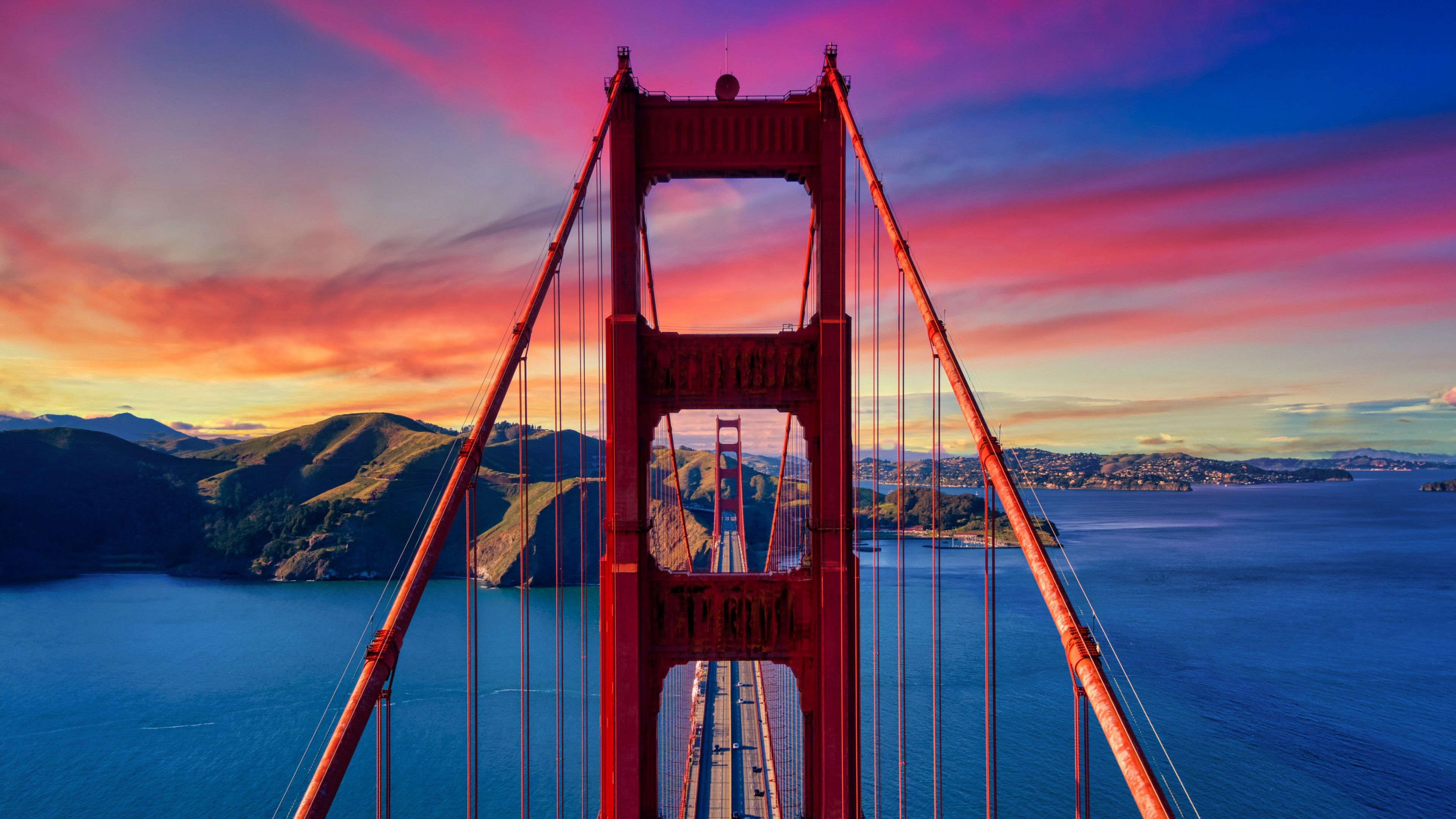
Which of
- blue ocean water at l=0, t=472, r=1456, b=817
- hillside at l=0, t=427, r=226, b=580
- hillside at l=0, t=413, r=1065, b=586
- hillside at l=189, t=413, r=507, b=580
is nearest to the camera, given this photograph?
blue ocean water at l=0, t=472, r=1456, b=817

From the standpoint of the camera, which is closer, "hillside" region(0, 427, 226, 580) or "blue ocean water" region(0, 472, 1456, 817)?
"blue ocean water" region(0, 472, 1456, 817)

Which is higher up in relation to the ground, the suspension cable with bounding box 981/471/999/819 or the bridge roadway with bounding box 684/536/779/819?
the suspension cable with bounding box 981/471/999/819

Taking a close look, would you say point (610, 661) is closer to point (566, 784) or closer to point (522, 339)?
point (522, 339)

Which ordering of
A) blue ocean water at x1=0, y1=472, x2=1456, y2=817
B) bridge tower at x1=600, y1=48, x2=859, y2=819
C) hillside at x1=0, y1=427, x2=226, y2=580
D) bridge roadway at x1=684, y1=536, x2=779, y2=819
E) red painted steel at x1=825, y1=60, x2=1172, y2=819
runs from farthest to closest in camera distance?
hillside at x1=0, y1=427, x2=226, y2=580 → blue ocean water at x1=0, y1=472, x2=1456, y2=817 → bridge roadway at x1=684, y1=536, x2=779, y2=819 → bridge tower at x1=600, y1=48, x2=859, y2=819 → red painted steel at x1=825, y1=60, x2=1172, y2=819

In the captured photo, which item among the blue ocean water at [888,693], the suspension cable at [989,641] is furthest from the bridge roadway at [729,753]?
the suspension cable at [989,641]

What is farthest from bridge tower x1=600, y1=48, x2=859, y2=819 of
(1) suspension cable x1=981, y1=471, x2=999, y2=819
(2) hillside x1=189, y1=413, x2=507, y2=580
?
(2) hillside x1=189, y1=413, x2=507, y2=580

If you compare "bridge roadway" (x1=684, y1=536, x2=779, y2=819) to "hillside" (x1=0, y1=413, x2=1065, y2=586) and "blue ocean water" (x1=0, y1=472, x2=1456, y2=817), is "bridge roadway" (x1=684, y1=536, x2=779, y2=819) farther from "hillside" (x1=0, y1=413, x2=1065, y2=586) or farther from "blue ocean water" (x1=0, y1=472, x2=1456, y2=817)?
"hillside" (x1=0, y1=413, x2=1065, y2=586)

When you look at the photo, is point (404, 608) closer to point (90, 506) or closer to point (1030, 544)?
point (1030, 544)
